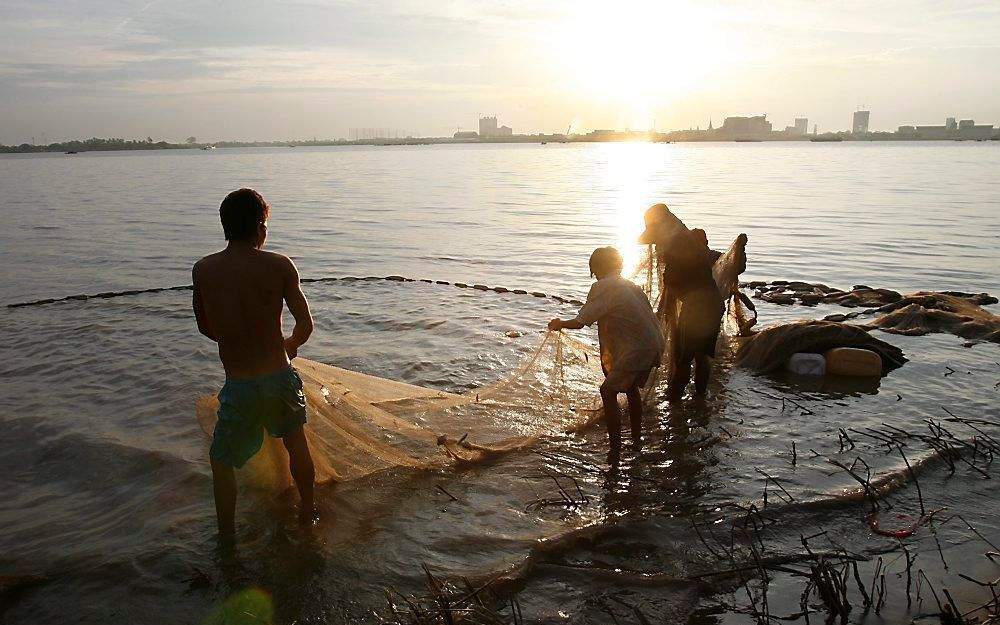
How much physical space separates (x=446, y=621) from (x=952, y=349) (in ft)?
29.2

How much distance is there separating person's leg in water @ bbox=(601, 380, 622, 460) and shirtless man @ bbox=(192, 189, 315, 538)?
2570 mm

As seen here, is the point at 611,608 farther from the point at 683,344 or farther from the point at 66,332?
the point at 66,332

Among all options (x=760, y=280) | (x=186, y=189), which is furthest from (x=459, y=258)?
(x=186, y=189)

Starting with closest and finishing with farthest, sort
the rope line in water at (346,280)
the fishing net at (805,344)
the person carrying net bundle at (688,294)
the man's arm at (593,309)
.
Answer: the man's arm at (593,309) < the person carrying net bundle at (688,294) < the fishing net at (805,344) < the rope line in water at (346,280)

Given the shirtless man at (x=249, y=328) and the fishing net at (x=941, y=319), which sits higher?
the shirtless man at (x=249, y=328)

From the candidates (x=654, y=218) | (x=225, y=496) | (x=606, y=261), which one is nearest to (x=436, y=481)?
(x=225, y=496)

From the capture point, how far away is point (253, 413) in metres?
4.28

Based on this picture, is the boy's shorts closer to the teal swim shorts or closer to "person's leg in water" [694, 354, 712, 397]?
"person's leg in water" [694, 354, 712, 397]

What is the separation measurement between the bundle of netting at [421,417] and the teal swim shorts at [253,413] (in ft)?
1.51

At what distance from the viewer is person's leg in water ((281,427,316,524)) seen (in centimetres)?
451

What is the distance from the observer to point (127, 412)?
752cm

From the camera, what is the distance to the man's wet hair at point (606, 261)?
590cm

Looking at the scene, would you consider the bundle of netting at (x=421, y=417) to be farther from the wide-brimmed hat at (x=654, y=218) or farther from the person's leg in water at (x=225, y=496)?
the wide-brimmed hat at (x=654, y=218)

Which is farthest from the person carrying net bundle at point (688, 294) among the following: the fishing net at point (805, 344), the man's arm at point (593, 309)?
the man's arm at point (593, 309)
